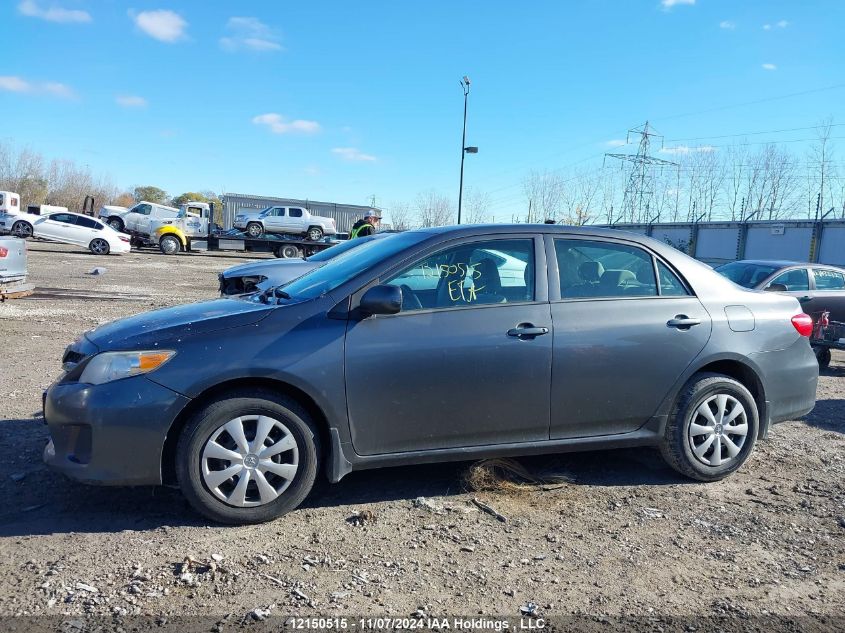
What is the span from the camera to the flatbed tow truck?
32531 millimetres

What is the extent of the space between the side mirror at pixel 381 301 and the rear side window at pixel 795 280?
8.39m

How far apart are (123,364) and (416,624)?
2046mm

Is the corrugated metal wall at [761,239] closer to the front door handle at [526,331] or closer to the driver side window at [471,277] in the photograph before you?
the driver side window at [471,277]

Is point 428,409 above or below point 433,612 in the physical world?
above

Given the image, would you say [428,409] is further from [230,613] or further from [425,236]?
[230,613]

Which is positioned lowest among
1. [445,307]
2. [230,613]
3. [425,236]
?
[230,613]

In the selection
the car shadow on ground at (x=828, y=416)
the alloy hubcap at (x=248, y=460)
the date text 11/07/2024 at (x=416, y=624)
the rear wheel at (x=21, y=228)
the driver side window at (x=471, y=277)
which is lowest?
the date text 11/07/2024 at (x=416, y=624)

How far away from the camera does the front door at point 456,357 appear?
388 centimetres

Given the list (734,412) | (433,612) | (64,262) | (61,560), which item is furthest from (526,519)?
(64,262)

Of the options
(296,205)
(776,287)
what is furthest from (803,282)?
(296,205)

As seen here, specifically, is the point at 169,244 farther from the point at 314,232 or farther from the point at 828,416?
the point at 828,416

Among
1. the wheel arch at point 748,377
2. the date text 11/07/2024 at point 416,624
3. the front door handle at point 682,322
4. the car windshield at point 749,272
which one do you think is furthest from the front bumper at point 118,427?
the car windshield at point 749,272

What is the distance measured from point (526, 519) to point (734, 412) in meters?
1.74

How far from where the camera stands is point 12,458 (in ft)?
15.1
